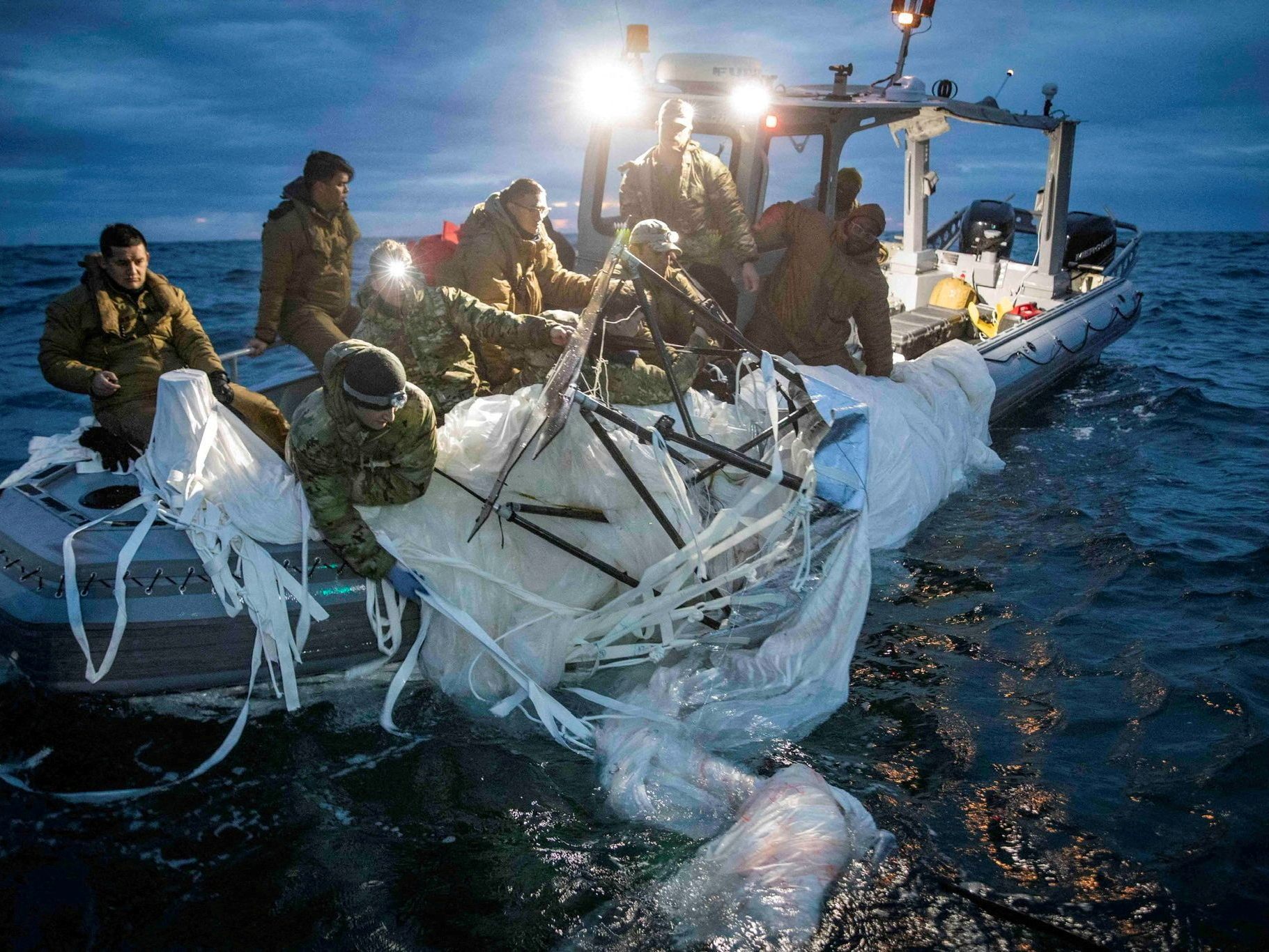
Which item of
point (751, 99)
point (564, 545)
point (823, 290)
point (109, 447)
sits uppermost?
point (751, 99)

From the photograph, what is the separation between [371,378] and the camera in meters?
3.29

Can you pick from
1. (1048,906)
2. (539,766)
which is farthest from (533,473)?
(1048,906)

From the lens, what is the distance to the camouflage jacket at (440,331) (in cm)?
409

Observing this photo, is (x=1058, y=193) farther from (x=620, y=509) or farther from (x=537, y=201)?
(x=620, y=509)

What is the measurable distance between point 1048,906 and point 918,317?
636cm

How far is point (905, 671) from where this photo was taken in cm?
448

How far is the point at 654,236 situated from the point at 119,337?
8.92 ft

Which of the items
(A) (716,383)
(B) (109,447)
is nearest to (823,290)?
(A) (716,383)

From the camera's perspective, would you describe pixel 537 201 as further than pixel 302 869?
Yes

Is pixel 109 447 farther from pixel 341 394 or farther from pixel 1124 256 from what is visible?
pixel 1124 256

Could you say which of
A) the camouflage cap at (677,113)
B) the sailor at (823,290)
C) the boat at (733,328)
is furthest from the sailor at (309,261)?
the sailor at (823,290)

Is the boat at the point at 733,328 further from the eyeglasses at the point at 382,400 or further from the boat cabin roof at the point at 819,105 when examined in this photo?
the eyeglasses at the point at 382,400

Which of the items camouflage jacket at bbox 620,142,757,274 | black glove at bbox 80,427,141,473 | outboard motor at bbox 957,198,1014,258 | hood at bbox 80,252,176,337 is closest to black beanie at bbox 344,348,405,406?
hood at bbox 80,252,176,337

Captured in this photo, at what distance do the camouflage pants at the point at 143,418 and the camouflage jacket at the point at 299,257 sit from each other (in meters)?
0.80
